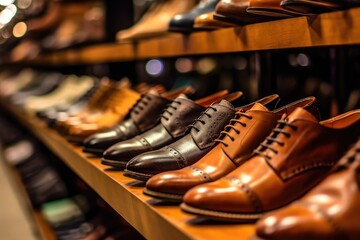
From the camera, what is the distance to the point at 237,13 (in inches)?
47.1

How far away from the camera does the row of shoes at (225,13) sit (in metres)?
0.94

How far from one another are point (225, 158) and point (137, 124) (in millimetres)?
580

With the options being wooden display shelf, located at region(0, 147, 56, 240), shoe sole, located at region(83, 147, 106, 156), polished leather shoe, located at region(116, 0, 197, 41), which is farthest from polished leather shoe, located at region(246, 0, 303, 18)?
wooden display shelf, located at region(0, 147, 56, 240)

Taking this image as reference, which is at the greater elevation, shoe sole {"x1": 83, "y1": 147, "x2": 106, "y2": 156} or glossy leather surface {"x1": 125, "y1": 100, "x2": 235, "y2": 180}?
glossy leather surface {"x1": 125, "y1": 100, "x2": 235, "y2": 180}

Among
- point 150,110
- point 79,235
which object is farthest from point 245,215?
point 79,235

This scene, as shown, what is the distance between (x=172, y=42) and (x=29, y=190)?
69.6 inches

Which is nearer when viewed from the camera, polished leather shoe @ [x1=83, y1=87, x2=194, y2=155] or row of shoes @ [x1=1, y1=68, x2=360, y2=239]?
row of shoes @ [x1=1, y1=68, x2=360, y2=239]

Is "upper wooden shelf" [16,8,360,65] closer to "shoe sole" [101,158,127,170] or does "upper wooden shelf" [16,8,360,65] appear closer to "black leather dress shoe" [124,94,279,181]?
"black leather dress shoe" [124,94,279,181]

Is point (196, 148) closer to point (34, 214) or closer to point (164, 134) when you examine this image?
point (164, 134)

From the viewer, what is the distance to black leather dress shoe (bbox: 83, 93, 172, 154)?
4.80ft

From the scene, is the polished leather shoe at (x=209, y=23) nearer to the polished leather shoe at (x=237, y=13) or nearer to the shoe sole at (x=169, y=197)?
the polished leather shoe at (x=237, y=13)

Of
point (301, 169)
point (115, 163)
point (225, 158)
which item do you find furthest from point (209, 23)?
point (301, 169)

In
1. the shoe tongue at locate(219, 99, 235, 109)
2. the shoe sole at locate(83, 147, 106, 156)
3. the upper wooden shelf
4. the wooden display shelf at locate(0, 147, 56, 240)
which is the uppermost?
the upper wooden shelf

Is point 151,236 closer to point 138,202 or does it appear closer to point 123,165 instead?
point 138,202
